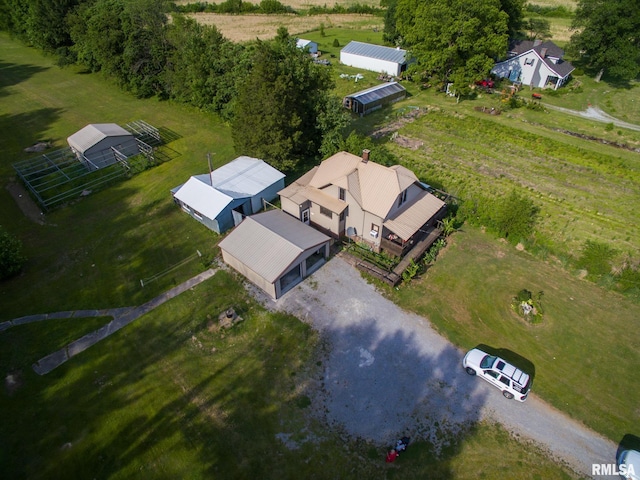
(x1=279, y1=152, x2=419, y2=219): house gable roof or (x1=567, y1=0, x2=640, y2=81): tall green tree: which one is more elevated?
(x1=567, y1=0, x2=640, y2=81): tall green tree

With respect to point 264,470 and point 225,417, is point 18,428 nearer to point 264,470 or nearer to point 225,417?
point 225,417

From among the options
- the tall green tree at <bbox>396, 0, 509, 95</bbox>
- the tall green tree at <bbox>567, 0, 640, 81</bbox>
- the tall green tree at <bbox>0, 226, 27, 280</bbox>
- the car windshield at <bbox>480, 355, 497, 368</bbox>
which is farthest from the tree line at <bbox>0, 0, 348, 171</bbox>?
the tall green tree at <bbox>567, 0, 640, 81</bbox>

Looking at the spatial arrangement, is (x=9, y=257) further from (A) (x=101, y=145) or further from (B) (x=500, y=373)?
(B) (x=500, y=373)

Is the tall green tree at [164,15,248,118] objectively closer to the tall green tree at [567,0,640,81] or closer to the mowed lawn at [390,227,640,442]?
the mowed lawn at [390,227,640,442]

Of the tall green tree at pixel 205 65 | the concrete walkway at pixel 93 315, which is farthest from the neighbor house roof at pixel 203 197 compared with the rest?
the tall green tree at pixel 205 65

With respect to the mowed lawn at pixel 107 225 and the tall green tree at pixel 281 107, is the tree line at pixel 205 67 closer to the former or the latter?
the tall green tree at pixel 281 107

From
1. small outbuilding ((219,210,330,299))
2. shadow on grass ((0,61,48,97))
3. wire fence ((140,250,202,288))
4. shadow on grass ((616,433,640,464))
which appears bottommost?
shadow on grass ((616,433,640,464))

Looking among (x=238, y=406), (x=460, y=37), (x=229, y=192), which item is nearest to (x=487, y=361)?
(x=238, y=406)
